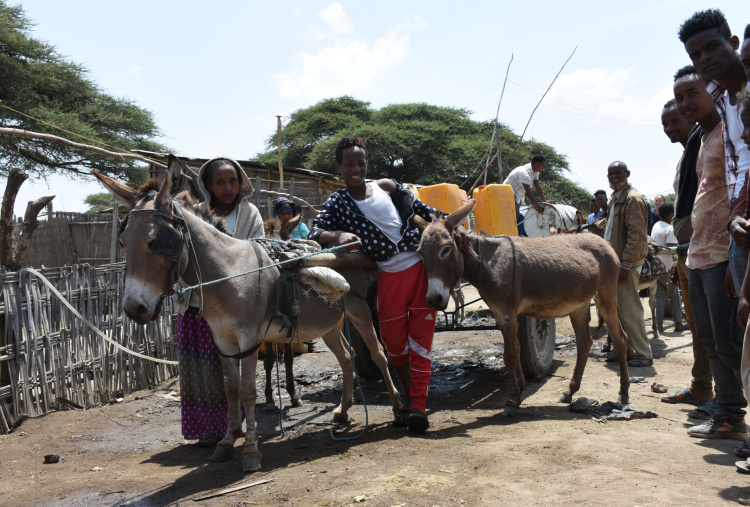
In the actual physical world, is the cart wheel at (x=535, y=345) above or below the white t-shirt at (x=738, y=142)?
below

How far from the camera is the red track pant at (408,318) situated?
478cm

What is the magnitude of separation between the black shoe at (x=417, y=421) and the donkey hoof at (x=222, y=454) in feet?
4.61

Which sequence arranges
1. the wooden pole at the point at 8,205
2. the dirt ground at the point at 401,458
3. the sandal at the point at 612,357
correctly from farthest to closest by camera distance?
the sandal at the point at 612,357
the wooden pole at the point at 8,205
the dirt ground at the point at 401,458

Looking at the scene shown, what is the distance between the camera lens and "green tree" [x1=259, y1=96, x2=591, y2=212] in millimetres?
34969

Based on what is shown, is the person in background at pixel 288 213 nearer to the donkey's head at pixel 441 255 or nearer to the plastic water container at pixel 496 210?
the plastic water container at pixel 496 210

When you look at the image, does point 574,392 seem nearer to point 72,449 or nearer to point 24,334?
point 72,449

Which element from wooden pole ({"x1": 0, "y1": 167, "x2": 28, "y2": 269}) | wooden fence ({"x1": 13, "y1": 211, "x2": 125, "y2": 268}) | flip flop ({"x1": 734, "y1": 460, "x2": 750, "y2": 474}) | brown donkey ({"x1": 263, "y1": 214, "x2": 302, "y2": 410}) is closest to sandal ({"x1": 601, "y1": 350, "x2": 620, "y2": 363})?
brown donkey ({"x1": 263, "y1": 214, "x2": 302, "y2": 410})

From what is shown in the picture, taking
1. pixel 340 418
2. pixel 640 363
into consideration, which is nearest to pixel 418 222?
pixel 340 418

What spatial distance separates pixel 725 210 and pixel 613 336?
7.46 ft

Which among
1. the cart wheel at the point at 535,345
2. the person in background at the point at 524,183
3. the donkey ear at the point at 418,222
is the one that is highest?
the person in background at the point at 524,183

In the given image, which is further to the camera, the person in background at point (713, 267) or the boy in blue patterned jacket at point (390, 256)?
the boy in blue patterned jacket at point (390, 256)

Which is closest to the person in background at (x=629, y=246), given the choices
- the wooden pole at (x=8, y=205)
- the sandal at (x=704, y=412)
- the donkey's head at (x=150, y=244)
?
the sandal at (x=704, y=412)

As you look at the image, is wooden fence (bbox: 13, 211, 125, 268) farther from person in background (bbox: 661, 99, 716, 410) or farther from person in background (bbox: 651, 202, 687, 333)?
person in background (bbox: 661, 99, 716, 410)

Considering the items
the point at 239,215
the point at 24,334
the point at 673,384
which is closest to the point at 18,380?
the point at 24,334
